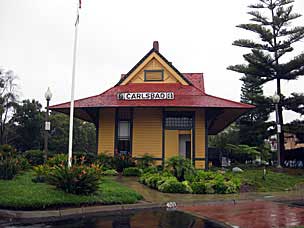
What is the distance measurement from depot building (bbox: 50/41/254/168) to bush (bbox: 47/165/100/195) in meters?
9.41

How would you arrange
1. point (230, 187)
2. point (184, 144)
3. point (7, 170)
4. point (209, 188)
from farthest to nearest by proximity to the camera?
point (184, 144)
point (230, 187)
point (209, 188)
point (7, 170)

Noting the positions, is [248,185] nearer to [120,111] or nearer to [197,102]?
[197,102]

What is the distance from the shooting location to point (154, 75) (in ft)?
71.5

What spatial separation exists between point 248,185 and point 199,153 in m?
4.69

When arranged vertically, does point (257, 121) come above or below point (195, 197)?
above

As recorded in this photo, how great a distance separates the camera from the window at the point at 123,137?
20734mm

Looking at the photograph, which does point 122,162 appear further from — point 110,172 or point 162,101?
point 162,101

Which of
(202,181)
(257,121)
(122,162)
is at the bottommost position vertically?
(202,181)

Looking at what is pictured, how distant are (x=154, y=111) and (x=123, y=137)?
236 cm

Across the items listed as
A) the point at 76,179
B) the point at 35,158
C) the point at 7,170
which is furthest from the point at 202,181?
the point at 35,158

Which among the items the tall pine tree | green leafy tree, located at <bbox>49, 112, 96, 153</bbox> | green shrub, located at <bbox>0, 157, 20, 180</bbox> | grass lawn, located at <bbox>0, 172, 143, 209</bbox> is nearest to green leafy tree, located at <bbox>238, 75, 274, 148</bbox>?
the tall pine tree

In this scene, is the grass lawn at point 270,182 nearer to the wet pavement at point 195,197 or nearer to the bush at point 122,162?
the wet pavement at point 195,197

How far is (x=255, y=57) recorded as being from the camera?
27125 millimetres

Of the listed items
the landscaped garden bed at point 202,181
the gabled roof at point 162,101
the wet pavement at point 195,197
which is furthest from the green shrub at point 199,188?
the gabled roof at point 162,101
